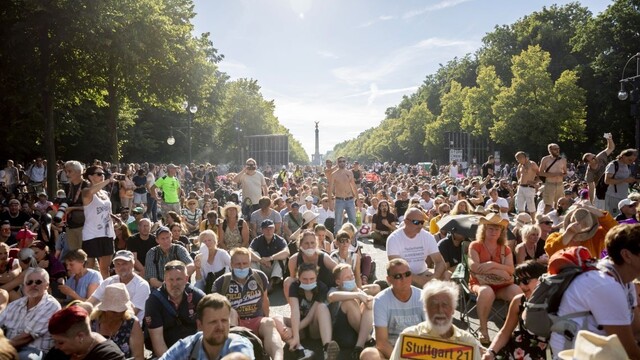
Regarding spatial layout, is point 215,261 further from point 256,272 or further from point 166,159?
point 166,159

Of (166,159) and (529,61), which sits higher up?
(529,61)

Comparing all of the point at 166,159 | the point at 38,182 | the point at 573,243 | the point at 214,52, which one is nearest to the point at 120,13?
the point at 38,182

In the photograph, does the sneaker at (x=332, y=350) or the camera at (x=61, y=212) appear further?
the camera at (x=61, y=212)

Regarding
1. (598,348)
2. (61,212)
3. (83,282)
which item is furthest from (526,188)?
(598,348)

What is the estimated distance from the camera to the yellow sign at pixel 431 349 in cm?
358

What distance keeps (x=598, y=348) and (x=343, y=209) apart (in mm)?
11268

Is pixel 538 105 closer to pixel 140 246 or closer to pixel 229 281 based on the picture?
pixel 140 246

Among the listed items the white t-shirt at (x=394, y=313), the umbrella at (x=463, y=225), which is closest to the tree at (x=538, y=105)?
the umbrella at (x=463, y=225)

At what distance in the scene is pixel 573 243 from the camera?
6.13 metres

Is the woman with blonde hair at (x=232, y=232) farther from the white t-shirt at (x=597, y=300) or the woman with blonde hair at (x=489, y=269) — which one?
the white t-shirt at (x=597, y=300)

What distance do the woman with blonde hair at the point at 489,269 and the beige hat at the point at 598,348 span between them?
4103 mm

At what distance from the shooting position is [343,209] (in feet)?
44.5

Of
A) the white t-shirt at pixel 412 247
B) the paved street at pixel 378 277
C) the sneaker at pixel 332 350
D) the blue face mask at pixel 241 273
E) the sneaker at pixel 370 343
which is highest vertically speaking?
the white t-shirt at pixel 412 247

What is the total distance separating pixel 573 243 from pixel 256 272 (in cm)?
363
